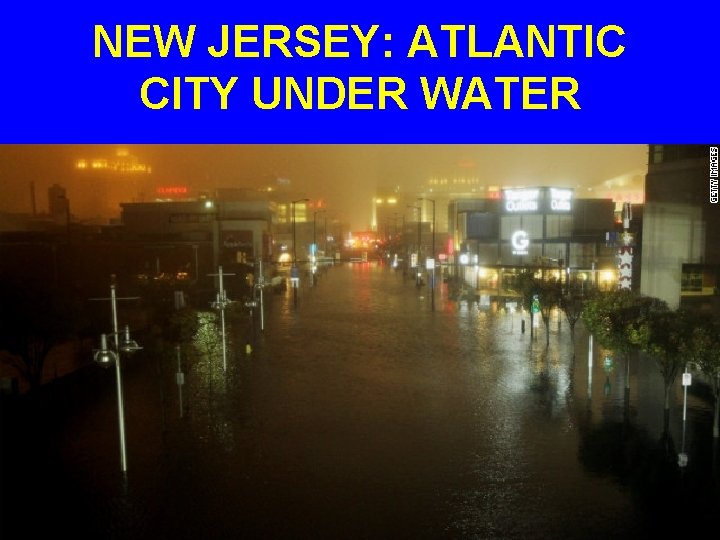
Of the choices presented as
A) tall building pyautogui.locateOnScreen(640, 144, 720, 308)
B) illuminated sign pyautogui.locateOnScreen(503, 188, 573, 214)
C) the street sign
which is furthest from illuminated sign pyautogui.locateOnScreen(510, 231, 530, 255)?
the street sign

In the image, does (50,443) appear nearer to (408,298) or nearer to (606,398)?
(606,398)

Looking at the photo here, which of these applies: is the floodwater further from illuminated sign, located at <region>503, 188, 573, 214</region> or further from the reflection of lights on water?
illuminated sign, located at <region>503, 188, 573, 214</region>

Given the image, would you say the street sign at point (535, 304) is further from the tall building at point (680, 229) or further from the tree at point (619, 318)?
the tree at point (619, 318)

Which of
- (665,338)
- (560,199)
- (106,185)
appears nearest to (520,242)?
(560,199)

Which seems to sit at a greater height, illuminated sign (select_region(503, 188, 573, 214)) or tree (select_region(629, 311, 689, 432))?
illuminated sign (select_region(503, 188, 573, 214))

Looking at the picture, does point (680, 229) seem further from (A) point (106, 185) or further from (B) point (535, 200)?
(A) point (106, 185)
